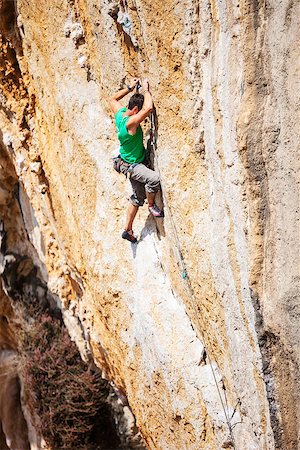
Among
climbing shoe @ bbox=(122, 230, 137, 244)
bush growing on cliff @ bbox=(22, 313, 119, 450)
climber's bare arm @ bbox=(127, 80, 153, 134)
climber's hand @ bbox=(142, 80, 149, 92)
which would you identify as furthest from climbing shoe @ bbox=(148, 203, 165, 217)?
bush growing on cliff @ bbox=(22, 313, 119, 450)

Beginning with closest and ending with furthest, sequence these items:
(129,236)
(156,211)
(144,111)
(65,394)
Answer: (144,111) < (156,211) < (129,236) < (65,394)

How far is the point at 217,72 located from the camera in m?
4.15

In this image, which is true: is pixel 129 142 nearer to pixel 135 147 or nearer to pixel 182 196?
pixel 135 147

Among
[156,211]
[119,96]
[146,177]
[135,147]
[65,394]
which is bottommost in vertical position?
[65,394]

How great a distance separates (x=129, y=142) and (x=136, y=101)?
0.35m

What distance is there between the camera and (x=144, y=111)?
484cm

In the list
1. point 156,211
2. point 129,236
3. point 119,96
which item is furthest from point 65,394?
point 119,96

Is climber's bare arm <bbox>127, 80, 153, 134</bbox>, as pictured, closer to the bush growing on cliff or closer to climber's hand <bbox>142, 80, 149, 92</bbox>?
climber's hand <bbox>142, 80, 149, 92</bbox>

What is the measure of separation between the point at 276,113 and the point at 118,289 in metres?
2.83

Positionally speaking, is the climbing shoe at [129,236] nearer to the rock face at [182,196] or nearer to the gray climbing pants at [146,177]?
the rock face at [182,196]

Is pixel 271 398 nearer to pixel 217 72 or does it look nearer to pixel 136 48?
pixel 217 72

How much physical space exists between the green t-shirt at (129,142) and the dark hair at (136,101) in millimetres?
103

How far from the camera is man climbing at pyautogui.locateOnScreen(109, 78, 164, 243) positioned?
4.91 m

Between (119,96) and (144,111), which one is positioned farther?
(119,96)
